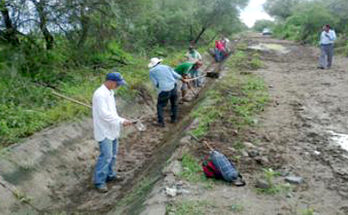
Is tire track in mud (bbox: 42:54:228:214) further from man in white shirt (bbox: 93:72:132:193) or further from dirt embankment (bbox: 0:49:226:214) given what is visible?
man in white shirt (bbox: 93:72:132:193)

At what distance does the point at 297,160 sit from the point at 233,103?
3.46 m

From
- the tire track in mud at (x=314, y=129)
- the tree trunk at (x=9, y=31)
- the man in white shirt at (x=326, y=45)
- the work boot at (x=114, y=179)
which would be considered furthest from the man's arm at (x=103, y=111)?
the man in white shirt at (x=326, y=45)

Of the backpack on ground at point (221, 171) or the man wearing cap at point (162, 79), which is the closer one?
the backpack on ground at point (221, 171)

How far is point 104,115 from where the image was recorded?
595cm

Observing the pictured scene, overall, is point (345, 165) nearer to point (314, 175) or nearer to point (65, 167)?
point (314, 175)

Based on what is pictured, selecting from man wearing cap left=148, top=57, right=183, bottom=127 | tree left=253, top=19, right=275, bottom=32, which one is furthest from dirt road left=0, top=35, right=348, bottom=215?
tree left=253, top=19, right=275, bottom=32

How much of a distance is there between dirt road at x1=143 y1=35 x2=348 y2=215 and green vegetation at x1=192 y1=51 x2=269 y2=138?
0.32 metres

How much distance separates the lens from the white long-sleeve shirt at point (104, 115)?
5941mm

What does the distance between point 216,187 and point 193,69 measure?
337 inches

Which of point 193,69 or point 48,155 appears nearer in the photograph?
point 48,155

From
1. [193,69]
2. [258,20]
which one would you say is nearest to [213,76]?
[193,69]

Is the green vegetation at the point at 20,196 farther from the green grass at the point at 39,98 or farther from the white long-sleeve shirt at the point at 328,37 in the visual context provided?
the white long-sleeve shirt at the point at 328,37

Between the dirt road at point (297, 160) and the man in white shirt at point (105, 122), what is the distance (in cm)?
137

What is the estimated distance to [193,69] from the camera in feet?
44.2
